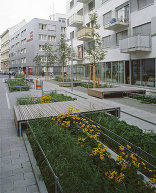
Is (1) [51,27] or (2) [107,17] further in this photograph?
(1) [51,27]

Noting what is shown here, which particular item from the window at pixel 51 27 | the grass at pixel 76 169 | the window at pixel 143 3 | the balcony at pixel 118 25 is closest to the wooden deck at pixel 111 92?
the grass at pixel 76 169

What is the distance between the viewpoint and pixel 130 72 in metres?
21.4

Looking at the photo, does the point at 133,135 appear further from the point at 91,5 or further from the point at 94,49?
the point at 91,5

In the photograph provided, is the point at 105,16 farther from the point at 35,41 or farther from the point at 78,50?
the point at 35,41

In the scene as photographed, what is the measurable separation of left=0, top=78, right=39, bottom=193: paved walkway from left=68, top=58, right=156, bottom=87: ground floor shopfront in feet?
37.4

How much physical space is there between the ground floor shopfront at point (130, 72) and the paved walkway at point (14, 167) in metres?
11.4

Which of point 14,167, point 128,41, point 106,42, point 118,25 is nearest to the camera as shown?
point 14,167

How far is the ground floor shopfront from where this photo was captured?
18.7 metres

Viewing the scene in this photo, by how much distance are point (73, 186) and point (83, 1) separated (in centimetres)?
3084

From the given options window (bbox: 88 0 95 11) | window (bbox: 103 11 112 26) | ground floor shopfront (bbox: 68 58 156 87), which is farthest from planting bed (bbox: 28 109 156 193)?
window (bbox: 88 0 95 11)

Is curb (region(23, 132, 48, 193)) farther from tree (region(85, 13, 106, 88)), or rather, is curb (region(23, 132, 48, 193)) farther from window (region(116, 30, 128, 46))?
window (region(116, 30, 128, 46))

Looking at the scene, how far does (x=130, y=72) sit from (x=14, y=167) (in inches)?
739

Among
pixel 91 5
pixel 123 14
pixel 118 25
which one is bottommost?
pixel 118 25

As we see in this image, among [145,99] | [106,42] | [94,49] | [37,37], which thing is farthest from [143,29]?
[37,37]
